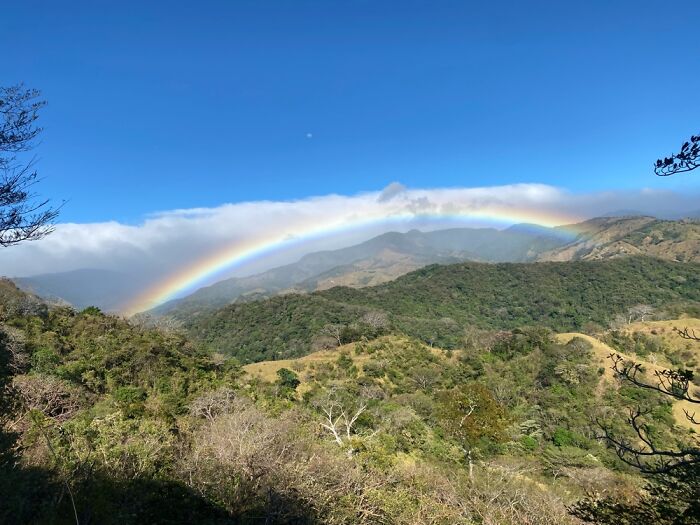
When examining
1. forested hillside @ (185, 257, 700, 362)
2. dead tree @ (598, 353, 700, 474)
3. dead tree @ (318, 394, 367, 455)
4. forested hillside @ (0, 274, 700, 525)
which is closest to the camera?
dead tree @ (598, 353, 700, 474)

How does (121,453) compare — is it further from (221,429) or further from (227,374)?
(227,374)

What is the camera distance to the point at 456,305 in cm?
12912

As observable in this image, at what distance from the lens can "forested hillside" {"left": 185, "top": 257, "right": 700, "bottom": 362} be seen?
82562 mm

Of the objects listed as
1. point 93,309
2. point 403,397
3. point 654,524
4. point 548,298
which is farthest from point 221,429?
point 548,298

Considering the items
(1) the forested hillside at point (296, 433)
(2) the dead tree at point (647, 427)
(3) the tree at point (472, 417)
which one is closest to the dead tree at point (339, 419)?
(1) the forested hillside at point (296, 433)

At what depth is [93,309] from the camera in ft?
139

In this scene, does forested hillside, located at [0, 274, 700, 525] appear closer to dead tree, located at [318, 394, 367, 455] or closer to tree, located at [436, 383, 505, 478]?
tree, located at [436, 383, 505, 478]

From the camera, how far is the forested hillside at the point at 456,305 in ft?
271

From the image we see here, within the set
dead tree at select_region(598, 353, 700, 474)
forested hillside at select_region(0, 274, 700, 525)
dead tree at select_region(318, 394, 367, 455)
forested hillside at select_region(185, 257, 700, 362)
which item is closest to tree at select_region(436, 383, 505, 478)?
forested hillside at select_region(0, 274, 700, 525)

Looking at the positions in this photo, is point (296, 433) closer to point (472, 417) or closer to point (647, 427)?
point (472, 417)

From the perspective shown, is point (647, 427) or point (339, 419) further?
point (339, 419)

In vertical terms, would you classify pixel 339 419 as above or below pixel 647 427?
below

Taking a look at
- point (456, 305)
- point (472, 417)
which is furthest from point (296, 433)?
point (456, 305)

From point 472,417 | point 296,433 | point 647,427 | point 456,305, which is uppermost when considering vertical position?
point 647,427
